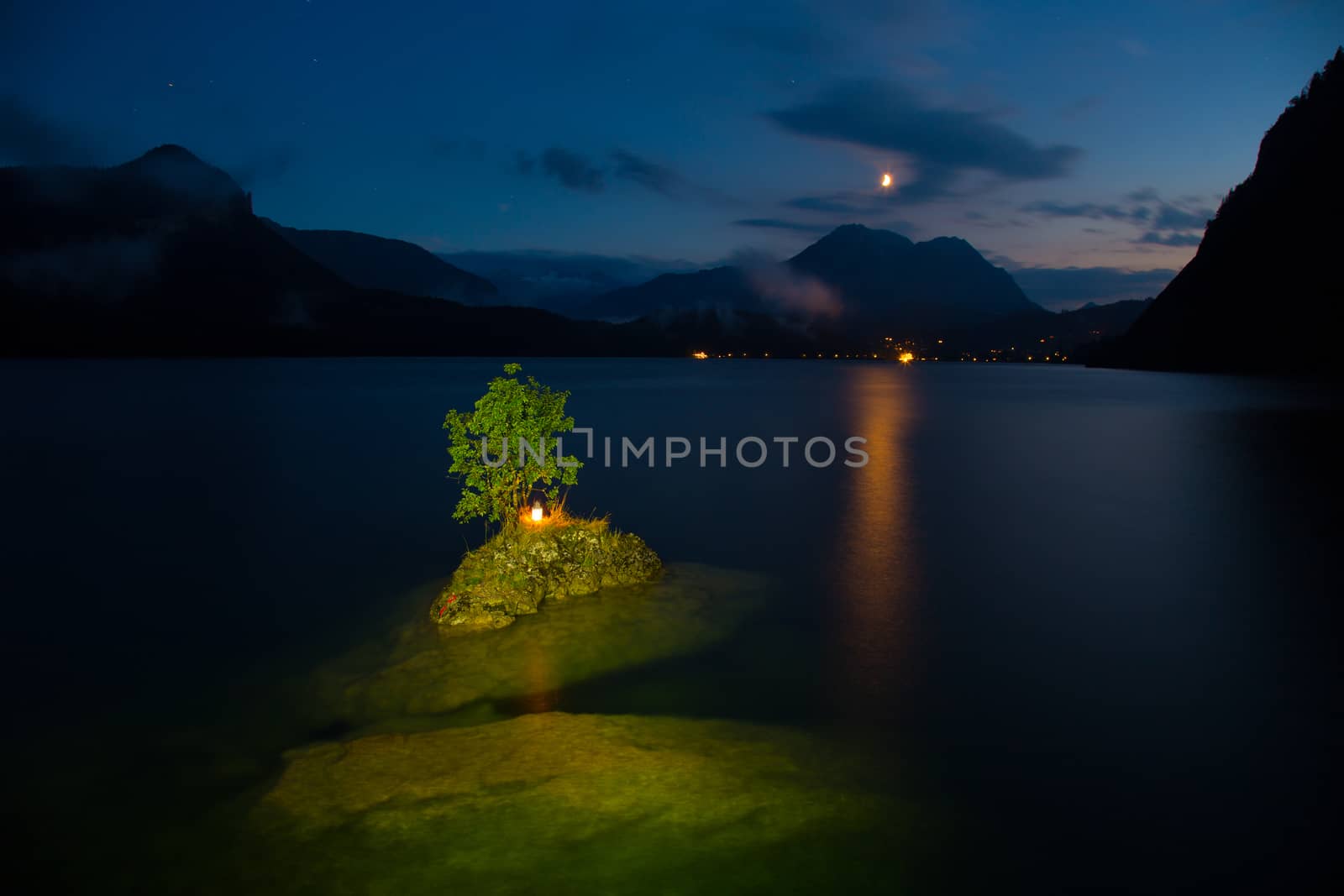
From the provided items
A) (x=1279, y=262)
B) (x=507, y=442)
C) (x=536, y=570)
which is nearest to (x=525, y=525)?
(x=536, y=570)

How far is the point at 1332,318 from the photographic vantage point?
5148 inches

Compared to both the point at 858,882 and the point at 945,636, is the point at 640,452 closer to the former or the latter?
the point at 945,636

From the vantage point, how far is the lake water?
310 inches

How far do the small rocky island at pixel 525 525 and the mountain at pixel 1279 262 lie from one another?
505ft

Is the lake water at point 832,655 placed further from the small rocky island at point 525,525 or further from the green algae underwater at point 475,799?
the small rocky island at point 525,525

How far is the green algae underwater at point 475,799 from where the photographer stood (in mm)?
7297

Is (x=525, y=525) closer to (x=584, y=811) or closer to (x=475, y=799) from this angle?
(x=475, y=799)

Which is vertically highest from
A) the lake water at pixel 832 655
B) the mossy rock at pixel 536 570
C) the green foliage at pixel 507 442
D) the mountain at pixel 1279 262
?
the mountain at pixel 1279 262

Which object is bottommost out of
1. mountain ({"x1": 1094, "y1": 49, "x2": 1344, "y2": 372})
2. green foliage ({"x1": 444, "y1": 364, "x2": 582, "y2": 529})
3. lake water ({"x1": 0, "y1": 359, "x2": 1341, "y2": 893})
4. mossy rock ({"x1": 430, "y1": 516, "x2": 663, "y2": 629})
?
lake water ({"x1": 0, "y1": 359, "x2": 1341, "y2": 893})

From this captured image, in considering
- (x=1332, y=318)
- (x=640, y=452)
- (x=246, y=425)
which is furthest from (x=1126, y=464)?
(x=1332, y=318)

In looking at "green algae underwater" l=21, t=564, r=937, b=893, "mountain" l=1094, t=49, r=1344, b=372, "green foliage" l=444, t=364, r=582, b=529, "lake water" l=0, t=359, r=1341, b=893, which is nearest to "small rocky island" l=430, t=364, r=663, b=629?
"green foliage" l=444, t=364, r=582, b=529

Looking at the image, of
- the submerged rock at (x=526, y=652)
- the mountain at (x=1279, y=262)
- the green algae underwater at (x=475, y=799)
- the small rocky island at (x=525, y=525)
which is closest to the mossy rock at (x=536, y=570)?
the small rocky island at (x=525, y=525)

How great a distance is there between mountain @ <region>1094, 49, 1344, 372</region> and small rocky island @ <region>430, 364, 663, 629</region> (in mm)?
153907

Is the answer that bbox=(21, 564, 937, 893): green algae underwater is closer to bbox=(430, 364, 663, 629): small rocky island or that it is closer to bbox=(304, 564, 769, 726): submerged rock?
bbox=(304, 564, 769, 726): submerged rock
